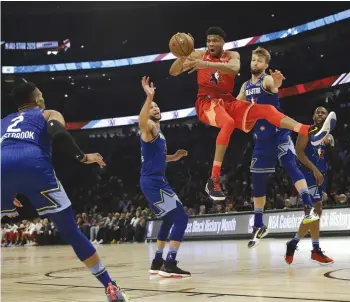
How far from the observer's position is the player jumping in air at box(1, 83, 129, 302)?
166 inches

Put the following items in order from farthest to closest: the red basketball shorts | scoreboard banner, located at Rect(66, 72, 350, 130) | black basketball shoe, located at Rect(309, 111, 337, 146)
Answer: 1. scoreboard banner, located at Rect(66, 72, 350, 130)
2. the red basketball shorts
3. black basketball shoe, located at Rect(309, 111, 337, 146)

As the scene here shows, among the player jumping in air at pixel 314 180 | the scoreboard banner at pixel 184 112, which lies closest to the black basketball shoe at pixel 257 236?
the player jumping in air at pixel 314 180

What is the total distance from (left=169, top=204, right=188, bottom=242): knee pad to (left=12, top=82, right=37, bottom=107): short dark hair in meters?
2.97

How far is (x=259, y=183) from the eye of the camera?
25.4ft

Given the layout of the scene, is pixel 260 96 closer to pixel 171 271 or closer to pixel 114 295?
pixel 171 271

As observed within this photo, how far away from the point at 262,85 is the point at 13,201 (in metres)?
3.99

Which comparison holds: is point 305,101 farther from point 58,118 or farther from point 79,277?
point 58,118

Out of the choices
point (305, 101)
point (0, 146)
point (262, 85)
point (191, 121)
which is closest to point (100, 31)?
point (191, 121)

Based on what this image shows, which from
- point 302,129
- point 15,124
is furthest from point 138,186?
point 15,124

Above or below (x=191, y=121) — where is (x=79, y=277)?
below

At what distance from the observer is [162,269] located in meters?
6.65

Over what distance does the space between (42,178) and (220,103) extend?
3041mm

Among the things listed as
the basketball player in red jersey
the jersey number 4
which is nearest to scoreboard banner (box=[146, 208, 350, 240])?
the basketball player in red jersey

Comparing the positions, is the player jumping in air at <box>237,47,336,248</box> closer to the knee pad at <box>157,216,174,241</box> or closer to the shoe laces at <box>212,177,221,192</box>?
the knee pad at <box>157,216,174,241</box>
